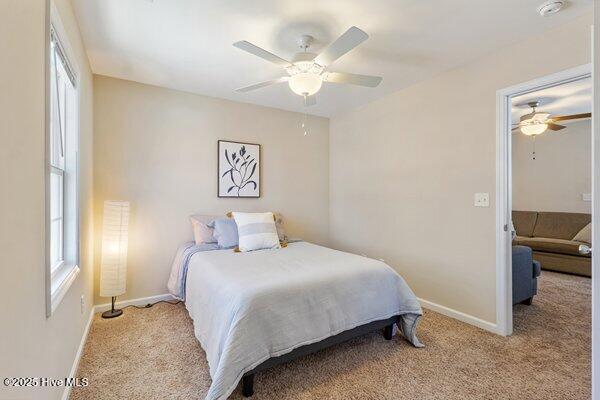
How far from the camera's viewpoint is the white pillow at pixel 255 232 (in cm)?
294

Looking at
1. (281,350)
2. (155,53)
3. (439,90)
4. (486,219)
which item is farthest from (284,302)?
(439,90)

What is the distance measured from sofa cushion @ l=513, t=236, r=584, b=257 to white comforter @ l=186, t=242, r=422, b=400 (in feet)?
11.5

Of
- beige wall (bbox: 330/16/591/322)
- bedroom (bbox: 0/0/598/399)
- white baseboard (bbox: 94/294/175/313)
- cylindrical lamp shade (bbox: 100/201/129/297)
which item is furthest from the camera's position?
white baseboard (bbox: 94/294/175/313)

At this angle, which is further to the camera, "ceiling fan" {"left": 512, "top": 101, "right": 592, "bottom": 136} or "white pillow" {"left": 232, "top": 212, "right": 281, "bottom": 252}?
"ceiling fan" {"left": 512, "top": 101, "right": 592, "bottom": 136}

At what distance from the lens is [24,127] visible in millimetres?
1049

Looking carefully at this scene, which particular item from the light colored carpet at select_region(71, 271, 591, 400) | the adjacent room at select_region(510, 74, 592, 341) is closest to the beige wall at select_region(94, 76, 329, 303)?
the light colored carpet at select_region(71, 271, 591, 400)

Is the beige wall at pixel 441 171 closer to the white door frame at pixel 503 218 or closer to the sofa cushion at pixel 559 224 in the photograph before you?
the white door frame at pixel 503 218

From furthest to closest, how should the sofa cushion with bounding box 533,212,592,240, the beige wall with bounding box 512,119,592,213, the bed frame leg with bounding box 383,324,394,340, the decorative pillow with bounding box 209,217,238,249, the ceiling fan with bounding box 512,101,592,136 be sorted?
the beige wall with bounding box 512,119,592,213 < the sofa cushion with bounding box 533,212,592,240 < the ceiling fan with bounding box 512,101,592,136 < the decorative pillow with bounding box 209,217,238,249 < the bed frame leg with bounding box 383,324,394,340

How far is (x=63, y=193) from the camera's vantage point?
75.0 inches

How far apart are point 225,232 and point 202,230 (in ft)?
0.98

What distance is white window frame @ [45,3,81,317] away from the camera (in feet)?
4.22

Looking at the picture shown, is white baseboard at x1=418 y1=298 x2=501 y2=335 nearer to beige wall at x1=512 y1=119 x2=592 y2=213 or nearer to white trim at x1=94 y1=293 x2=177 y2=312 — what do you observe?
white trim at x1=94 y1=293 x2=177 y2=312

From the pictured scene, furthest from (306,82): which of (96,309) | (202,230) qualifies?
(96,309)

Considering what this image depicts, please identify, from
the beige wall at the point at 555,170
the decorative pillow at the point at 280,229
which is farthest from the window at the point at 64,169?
the beige wall at the point at 555,170
